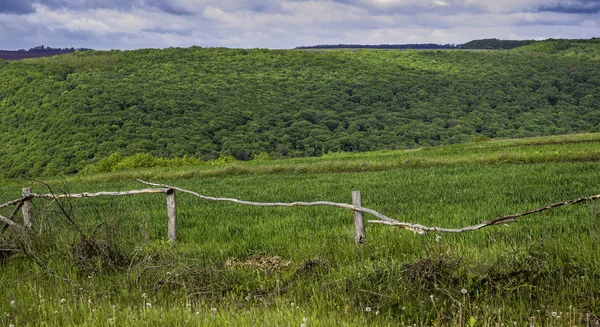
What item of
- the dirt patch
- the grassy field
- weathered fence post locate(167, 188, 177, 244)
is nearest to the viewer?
the grassy field

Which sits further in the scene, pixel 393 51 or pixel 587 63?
pixel 393 51

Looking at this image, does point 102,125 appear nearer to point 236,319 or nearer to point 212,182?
point 212,182

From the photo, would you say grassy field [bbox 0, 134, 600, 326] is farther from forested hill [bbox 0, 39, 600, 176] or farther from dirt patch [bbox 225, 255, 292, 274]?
forested hill [bbox 0, 39, 600, 176]

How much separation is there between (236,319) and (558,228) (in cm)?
698

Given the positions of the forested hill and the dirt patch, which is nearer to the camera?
the dirt patch

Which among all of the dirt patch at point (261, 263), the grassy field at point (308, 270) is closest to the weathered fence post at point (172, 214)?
the grassy field at point (308, 270)

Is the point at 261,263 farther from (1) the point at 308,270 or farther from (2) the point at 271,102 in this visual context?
(2) the point at 271,102

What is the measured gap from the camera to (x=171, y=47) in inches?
5906

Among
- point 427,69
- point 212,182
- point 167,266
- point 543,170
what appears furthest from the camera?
point 427,69

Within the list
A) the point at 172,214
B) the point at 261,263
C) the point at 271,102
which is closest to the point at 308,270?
the point at 261,263

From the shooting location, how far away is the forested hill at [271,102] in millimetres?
94812

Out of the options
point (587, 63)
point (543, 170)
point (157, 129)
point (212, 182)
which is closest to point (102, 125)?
point (157, 129)

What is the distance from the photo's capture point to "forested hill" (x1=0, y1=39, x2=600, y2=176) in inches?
3733

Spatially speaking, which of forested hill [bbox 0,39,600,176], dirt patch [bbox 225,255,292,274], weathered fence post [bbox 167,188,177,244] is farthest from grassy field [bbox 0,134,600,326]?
forested hill [bbox 0,39,600,176]
